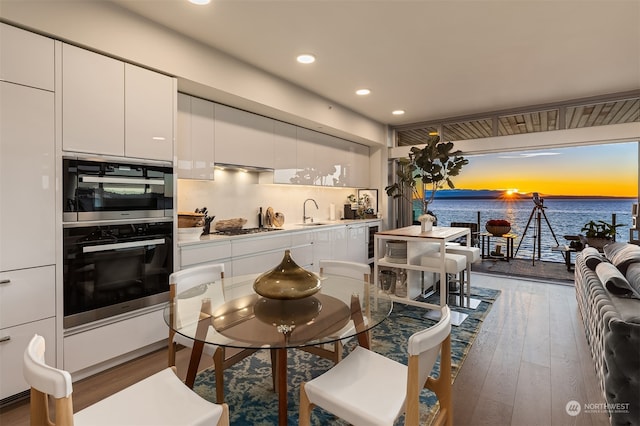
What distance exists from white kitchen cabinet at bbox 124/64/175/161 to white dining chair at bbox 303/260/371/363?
5.43 ft

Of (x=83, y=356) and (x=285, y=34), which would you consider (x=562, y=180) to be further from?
(x=83, y=356)

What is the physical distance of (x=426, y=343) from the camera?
3.65 feet

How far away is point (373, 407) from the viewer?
1235 mm

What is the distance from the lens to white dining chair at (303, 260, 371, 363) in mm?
1529

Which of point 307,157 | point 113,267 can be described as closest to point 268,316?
point 113,267

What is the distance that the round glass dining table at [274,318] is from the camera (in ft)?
4.60

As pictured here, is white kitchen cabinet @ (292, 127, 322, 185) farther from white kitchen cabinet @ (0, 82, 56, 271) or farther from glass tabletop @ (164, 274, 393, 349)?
white kitchen cabinet @ (0, 82, 56, 271)

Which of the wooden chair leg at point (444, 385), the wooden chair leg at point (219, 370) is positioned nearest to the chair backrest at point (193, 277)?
the wooden chair leg at point (219, 370)

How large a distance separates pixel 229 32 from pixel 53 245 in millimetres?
2084

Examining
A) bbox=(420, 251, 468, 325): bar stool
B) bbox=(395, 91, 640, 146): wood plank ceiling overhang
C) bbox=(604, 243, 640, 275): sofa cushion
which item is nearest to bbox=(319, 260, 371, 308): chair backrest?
bbox=(420, 251, 468, 325): bar stool

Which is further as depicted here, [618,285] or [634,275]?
[634,275]

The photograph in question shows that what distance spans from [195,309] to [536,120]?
17.6 ft

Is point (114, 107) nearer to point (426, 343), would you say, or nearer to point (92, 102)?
point (92, 102)

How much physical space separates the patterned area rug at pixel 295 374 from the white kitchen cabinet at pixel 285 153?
2.21m
